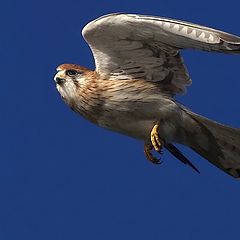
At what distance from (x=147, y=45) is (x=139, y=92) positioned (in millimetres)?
646

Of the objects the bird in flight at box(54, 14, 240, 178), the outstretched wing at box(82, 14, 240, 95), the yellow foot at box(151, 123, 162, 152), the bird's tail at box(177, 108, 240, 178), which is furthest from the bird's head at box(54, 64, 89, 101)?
the bird's tail at box(177, 108, 240, 178)

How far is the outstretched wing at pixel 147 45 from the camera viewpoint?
527 inches

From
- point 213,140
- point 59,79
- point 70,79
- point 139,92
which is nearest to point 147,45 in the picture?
point 139,92

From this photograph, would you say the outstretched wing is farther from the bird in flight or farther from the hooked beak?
the hooked beak

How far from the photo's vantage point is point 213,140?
1553cm

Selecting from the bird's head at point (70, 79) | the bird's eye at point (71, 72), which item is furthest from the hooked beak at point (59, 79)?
the bird's eye at point (71, 72)

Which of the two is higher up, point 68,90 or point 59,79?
point 59,79

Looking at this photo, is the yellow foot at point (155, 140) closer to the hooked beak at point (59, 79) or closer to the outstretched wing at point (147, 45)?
the outstretched wing at point (147, 45)

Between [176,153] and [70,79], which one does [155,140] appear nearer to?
[176,153]

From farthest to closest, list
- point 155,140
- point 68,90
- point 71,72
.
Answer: point 71,72, point 68,90, point 155,140

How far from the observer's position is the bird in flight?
14.9 m

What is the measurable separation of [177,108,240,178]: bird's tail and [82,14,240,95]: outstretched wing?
476 mm

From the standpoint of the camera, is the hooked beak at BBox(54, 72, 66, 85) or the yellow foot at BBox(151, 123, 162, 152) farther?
the hooked beak at BBox(54, 72, 66, 85)

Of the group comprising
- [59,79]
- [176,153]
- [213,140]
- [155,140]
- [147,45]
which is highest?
[147,45]
